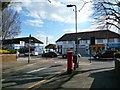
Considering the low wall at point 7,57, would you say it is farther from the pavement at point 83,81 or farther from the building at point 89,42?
the building at point 89,42

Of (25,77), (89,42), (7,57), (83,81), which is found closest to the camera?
(83,81)

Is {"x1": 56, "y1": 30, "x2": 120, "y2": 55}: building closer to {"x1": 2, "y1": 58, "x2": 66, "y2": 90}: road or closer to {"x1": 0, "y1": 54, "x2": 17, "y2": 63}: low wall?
{"x1": 0, "y1": 54, "x2": 17, "y2": 63}: low wall

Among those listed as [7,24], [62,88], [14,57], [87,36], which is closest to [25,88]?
[62,88]

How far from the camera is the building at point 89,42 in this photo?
84975 millimetres

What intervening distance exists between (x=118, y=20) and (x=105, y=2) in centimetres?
205

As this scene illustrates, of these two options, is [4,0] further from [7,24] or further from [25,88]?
[7,24]

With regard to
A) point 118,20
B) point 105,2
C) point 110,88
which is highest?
point 105,2

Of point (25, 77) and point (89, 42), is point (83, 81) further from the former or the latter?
point (89, 42)

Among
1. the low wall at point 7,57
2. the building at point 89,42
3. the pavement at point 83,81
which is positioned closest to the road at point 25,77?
the pavement at point 83,81

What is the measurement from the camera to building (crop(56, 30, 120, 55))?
84975 millimetres

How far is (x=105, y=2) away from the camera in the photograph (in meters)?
25.9

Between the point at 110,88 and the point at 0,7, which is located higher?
the point at 0,7

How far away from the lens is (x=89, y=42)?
3541 inches

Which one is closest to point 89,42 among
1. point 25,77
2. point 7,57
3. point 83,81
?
point 7,57
